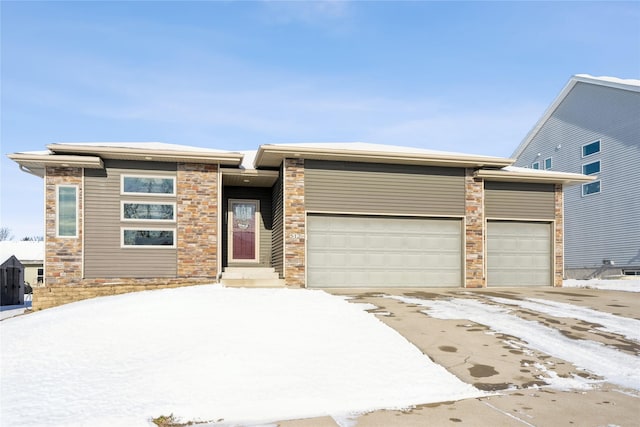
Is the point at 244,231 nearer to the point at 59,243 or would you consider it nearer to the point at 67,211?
the point at 67,211

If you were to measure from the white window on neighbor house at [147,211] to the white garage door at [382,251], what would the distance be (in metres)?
4.12

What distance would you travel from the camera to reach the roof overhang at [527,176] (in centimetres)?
1642

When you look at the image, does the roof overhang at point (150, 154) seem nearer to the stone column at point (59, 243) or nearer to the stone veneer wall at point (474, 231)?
the stone column at point (59, 243)

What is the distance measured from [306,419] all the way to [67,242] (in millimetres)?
11484

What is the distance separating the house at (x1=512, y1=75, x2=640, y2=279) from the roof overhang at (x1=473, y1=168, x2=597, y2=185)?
26.9ft

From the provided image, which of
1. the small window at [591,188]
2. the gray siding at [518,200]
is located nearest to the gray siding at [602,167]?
the small window at [591,188]

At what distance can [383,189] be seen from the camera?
1555cm

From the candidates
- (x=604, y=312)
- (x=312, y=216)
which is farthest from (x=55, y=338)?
(x=604, y=312)

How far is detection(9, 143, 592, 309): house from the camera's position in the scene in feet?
47.0

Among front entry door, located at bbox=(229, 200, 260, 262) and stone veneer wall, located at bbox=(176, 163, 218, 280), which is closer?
stone veneer wall, located at bbox=(176, 163, 218, 280)

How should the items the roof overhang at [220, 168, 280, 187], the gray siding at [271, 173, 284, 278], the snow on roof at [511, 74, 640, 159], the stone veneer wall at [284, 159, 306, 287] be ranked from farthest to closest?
the snow on roof at [511, 74, 640, 159], the roof overhang at [220, 168, 280, 187], the gray siding at [271, 173, 284, 278], the stone veneer wall at [284, 159, 306, 287]

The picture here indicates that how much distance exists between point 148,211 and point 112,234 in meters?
1.19

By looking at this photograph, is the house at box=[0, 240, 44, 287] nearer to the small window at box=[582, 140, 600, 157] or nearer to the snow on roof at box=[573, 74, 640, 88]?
the small window at box=[582, 140, 600, 157]

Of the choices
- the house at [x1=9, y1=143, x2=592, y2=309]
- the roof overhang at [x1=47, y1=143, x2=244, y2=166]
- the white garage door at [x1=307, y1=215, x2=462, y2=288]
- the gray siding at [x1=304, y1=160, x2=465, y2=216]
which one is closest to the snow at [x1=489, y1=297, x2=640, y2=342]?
the white garage door at [x1=307, y1=215, x2=462, y2=288]
